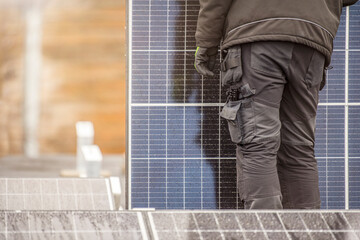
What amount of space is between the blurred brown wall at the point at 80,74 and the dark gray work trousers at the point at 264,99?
908cm

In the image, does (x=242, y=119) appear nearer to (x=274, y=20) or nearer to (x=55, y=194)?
(x=274, y=20)

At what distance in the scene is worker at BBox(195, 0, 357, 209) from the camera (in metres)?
2.59

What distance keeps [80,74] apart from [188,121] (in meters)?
8.41

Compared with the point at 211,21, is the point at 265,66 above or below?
below

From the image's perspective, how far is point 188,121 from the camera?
3.60 m

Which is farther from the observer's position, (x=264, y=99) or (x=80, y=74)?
(x=80, y=74)

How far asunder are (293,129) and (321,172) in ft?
2.97

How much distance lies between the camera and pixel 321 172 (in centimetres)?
367

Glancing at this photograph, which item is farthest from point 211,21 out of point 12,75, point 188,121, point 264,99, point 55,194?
point 12,75

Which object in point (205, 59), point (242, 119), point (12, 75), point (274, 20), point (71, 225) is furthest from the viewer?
point (12, 75)

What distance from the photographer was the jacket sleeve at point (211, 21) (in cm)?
268

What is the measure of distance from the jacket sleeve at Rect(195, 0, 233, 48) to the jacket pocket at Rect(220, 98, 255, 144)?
0.33 metres

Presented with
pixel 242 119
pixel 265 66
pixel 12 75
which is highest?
pixel 265 66

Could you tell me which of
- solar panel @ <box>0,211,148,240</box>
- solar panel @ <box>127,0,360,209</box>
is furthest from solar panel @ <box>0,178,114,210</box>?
solar panel @ <box>0,211,148,240</box>
